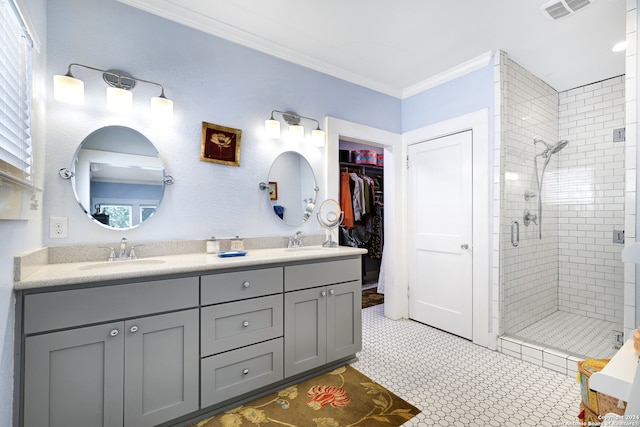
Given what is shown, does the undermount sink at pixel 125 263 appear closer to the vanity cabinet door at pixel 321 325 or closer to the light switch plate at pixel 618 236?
the vanity cabinet door at pixel 321 325

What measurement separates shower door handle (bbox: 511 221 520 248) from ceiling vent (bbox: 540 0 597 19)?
160cm

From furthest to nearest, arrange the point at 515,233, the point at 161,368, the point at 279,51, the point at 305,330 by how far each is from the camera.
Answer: the point at 515,233, the point at 279,51, the point at 305,330, the point at 161,368

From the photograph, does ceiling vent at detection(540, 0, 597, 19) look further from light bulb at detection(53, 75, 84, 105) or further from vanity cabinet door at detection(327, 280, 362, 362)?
light bulb at detection(53, 75, 84, 105)

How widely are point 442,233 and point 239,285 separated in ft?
7.05

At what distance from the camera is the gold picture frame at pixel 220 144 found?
2.14m

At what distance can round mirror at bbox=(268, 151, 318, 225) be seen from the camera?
250 centimetres

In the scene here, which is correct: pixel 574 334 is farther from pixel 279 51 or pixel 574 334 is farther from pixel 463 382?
pixel 279 51

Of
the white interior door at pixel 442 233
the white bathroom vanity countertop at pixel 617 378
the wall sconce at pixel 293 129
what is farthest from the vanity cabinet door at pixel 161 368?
the white interior door at pixel 442 233

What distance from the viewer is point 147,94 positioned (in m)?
1.95

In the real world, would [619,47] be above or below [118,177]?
above

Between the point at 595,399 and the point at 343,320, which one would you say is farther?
the point at 343,320

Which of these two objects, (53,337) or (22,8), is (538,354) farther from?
(22,8)

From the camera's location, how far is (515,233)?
2.68 meters

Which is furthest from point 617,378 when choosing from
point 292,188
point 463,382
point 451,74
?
point 451,74
